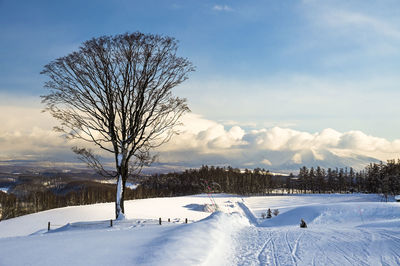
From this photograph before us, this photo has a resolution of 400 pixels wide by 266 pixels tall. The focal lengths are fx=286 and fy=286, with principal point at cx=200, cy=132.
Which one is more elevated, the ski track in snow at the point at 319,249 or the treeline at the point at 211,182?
the ski track in snow at the point at 319,249

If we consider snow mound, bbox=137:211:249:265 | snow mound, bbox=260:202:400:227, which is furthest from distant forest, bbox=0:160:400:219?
snow mound, bbox=137:211:249:265

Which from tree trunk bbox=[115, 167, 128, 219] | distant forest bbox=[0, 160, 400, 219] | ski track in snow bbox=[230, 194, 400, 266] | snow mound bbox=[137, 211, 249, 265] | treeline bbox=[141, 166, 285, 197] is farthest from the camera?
treeline bbox=[141, 166, 285, 197]

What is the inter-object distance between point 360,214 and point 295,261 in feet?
107

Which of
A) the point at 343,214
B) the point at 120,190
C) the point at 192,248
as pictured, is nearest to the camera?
the point at 192,248

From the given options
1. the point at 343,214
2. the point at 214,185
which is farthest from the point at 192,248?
the point at 214,185

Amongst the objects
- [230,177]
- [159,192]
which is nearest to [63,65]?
[230,177]

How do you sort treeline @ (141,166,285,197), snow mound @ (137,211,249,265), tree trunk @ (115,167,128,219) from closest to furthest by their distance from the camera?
snow mound @ (137,211,249,265) → tree trunk @ (115,167,128,219) → treeline @ (141,166,285,197)

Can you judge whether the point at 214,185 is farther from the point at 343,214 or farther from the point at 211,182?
the point at 343,214

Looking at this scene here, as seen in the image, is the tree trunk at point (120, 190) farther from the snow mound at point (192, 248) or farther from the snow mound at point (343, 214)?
the snow mound at point (343, 214)

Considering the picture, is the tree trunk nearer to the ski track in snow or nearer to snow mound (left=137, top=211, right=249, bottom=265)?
snow mound (left=137, top=211, right=249, bottom=265)

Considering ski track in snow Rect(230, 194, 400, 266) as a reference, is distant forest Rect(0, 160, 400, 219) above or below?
below

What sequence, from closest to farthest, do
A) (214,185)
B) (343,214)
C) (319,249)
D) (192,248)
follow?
(192,248) → (319,249) → (343,214) → (214,185)

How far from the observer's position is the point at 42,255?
8891 mm

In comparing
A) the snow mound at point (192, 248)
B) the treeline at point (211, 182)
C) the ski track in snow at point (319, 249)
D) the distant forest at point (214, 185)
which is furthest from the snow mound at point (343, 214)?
the treeline at point (211, 182)
